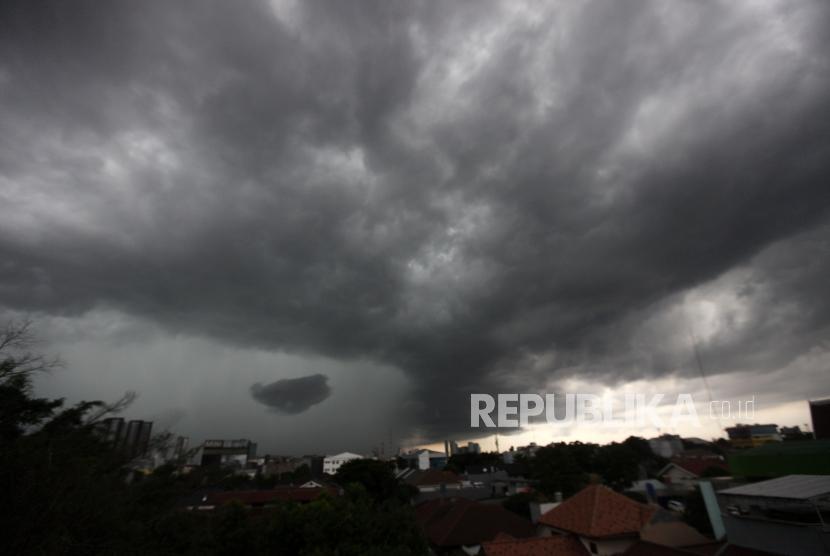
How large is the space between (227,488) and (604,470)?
67.9 meters

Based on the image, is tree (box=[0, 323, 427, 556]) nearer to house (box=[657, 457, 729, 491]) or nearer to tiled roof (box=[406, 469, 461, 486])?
tiled roof (box=[406, 469, 461, 486])

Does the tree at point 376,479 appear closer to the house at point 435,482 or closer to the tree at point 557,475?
the house at point 435,482

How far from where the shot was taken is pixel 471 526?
31359 millimetres

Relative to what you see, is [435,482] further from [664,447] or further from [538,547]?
[664,447]

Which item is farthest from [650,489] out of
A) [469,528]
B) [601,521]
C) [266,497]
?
[266,497]

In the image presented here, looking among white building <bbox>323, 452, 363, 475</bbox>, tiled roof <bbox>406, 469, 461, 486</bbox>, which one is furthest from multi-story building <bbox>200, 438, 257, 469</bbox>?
tiled roof <bbox>406, 469, 461, 486</bbox>

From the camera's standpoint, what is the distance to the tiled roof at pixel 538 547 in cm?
2108

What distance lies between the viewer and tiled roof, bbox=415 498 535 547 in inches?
1185

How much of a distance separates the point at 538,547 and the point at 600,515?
14.3 ft

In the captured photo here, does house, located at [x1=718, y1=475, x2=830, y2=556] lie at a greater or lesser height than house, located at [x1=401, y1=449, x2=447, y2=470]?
greater

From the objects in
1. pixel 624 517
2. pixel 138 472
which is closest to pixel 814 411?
pixel 624 517

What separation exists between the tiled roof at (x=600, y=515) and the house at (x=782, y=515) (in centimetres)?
781

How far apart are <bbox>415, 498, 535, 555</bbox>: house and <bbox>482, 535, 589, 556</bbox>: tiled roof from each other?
Result: 738cm

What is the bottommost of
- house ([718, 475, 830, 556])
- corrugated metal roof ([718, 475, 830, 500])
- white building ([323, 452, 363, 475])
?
white building ([323, 452, 363, 475])
